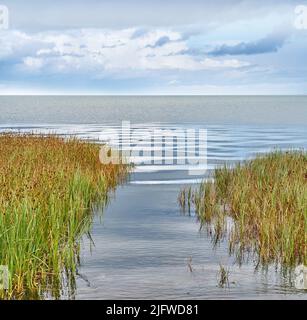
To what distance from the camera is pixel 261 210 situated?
59.9ft

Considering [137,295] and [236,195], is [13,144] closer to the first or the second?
[236,195]

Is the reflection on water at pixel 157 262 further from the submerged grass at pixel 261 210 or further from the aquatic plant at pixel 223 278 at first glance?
the submerged grass at pixel 261 210

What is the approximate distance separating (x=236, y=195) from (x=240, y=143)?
1706 inches

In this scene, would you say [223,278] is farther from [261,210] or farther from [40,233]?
[261,210]

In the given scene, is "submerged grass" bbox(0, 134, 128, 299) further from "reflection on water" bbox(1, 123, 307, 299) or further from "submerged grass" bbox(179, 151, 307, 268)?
"submerged grass" bbox(179, 151, 307, 268)

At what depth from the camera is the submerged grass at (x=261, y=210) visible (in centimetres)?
1511

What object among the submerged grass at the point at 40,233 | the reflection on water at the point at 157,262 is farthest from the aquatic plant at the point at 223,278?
the submerged grass at the point at 40,233

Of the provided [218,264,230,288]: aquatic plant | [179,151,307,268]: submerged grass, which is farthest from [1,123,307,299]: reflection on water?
[179,151,307,268]: submerged grass

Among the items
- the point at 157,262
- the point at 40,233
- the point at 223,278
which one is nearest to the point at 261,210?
the point at 157,262

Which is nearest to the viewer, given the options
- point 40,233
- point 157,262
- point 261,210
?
point 40,233

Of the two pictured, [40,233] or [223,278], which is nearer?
[40,233]

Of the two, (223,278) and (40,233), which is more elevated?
(40,233)

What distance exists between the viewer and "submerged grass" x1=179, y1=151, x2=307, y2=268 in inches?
595
